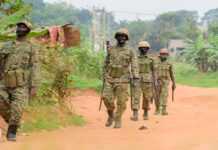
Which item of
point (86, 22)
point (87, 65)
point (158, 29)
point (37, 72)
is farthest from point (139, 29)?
point (37, 72)

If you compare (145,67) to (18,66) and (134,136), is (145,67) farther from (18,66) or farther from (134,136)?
(18,66)

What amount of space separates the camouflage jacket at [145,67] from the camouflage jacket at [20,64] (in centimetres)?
534

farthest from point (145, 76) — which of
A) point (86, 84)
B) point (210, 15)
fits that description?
point (210, 15)

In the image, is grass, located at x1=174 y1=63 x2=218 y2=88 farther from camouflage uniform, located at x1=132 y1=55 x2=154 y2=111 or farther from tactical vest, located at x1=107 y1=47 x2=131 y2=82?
tactical vest, located at x1=107 y1=47 x2=131 y2=82

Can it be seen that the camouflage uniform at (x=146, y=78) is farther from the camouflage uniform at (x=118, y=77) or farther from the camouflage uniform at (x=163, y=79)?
the camouflage uniform at (x=118, y=77)

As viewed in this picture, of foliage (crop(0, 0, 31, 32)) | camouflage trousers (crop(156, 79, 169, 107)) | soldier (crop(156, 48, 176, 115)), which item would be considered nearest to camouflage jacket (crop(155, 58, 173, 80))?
soldier (crop(156, 48, 176, 115))

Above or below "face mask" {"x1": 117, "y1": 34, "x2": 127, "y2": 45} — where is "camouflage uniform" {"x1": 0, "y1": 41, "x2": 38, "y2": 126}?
below

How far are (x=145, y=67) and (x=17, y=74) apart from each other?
5616 millimetres

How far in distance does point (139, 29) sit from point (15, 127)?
81.2 meters

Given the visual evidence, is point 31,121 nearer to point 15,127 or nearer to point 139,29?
point 15,127

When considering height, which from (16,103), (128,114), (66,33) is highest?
(66,33)

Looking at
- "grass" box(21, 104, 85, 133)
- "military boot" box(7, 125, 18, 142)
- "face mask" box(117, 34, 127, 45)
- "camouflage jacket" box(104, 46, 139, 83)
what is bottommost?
"grass" box(21, 104, 85, 133)

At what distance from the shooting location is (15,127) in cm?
929

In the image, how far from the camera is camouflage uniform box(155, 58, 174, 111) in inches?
628
